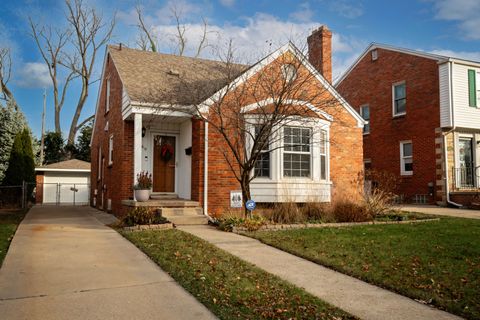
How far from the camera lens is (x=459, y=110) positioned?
17.6 m

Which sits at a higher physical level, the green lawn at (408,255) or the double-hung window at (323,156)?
the double-hung window at (323,156)

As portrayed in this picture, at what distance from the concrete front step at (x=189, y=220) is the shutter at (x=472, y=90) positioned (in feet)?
45.4

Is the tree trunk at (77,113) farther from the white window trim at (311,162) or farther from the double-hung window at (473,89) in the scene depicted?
the double-hung window at (473,89)

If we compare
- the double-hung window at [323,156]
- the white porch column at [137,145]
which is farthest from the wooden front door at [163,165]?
the double-hung window at [323,156]

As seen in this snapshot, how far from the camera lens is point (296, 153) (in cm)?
1266

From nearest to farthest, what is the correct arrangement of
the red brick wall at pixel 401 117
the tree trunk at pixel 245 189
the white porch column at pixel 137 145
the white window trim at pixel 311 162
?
the tree trunk at pixel 245 189
the white porch column at pixel 137 145
the white window trim at pixel 311 162
the red brick wall at pixel 401 117

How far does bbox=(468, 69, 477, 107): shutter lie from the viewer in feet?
58.9

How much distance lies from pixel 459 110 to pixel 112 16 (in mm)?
29156

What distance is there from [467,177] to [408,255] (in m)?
13.9

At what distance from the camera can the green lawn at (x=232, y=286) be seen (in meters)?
4.09

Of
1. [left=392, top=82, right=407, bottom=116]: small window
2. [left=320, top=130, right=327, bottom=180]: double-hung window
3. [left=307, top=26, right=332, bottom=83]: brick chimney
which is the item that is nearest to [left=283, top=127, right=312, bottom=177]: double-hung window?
[left=320, top=130, right=327, bottom=180]: double-hung window

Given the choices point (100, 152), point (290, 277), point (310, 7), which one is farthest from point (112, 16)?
point (290, 277)

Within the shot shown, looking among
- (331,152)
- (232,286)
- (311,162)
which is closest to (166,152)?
(311,162)

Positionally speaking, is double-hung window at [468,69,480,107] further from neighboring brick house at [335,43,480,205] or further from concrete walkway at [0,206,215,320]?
concrete walkway at [0,206,215,320]
